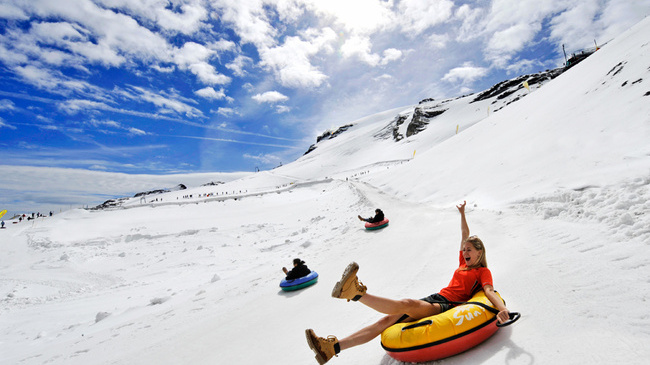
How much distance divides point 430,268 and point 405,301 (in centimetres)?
357

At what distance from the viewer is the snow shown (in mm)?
3572

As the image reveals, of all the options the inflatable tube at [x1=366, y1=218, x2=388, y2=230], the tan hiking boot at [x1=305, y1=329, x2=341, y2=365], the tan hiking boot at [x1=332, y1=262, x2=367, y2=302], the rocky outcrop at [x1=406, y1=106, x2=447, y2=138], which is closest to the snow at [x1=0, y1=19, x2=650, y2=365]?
the inflatable tube at [x1=366, y1=218, x2=388, y2=230]

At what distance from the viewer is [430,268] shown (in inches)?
261

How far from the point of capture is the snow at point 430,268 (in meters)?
3.57

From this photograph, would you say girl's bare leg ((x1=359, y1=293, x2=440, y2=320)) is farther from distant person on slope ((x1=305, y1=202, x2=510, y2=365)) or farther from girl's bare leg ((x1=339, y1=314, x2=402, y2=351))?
girl's bare leg ((x1=339, y1=314, x2=402, y2=351))

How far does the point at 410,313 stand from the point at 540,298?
6.40ft

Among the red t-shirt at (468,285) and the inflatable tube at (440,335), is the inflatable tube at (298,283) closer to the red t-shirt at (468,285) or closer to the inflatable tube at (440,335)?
the red t-shirt at (468,285)

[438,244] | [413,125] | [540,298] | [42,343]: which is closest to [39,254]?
[42,343]

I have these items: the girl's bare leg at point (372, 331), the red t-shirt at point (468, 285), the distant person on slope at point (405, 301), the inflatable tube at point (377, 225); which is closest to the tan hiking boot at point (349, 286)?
the distant person on slope at point (405, 301)

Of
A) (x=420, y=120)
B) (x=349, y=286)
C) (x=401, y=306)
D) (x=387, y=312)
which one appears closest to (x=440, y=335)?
(x=401, y=306)

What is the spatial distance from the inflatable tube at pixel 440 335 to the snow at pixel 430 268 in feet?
0.61

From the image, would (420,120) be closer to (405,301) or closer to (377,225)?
(377,225)

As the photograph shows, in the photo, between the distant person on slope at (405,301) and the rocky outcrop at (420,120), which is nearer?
the distant person on slope at (405,301)

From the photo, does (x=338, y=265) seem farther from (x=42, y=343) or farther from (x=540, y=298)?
(x=42, y=343)
